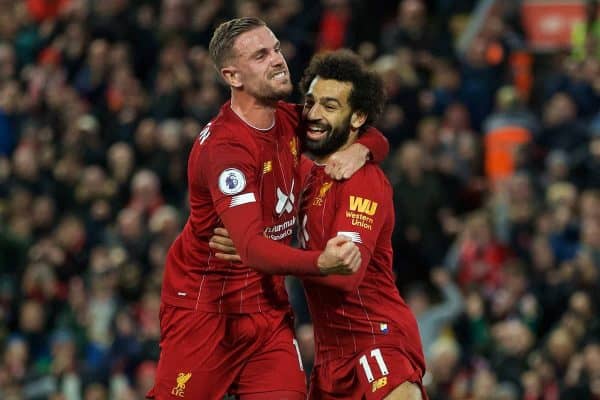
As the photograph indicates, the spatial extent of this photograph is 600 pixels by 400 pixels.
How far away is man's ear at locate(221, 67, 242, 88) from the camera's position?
23.5 ft

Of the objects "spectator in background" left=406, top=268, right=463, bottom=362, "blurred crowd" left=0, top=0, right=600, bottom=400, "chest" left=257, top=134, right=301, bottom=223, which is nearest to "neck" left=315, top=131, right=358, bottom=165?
"chest" left=257, top=134, right=301, bottom=223

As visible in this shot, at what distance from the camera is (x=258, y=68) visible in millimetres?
7121

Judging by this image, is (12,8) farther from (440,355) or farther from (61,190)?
(440,355)

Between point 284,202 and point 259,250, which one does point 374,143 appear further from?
point 259,250

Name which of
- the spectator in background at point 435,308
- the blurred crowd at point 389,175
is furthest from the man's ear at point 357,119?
the spectator in background at point 435,308

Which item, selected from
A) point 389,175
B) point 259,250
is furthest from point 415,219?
point 259,250

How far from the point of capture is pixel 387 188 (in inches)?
280

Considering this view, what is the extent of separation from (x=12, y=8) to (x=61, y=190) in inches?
152

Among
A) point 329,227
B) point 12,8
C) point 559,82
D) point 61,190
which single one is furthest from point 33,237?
point 329,227

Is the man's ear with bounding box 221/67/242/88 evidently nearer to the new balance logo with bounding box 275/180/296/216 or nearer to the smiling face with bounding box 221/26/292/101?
the smiling face with bounding box 221/26/292/101

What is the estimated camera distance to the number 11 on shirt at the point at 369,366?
7.04 metres

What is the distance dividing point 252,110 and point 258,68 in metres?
0.20

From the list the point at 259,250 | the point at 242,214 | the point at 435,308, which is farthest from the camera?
the point at 435,308

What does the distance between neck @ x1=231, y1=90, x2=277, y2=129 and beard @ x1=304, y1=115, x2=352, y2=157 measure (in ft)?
0.81
